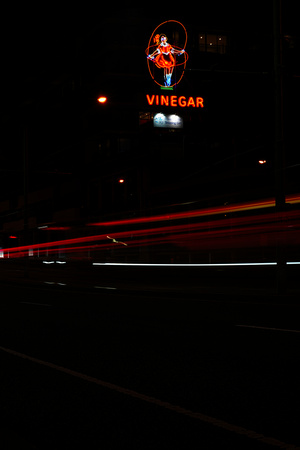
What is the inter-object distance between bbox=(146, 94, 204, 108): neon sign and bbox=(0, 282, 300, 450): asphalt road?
3103cm

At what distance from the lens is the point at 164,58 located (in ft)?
147

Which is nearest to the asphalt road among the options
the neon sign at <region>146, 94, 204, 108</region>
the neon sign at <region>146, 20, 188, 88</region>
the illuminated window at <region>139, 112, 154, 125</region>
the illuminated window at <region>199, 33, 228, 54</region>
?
the neon sign at <region>146, 94, 204, 108</region>

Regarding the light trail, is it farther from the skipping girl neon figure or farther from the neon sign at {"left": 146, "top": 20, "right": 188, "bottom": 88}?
the skipping girl neon figure

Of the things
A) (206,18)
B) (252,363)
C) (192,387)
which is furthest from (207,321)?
(206,18)

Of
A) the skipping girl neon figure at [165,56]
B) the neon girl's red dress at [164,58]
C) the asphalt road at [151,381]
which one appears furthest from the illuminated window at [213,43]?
the asphalt road at [151,381]

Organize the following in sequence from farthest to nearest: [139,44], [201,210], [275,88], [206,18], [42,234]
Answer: [42,234] < [206,18] < [139,44] < [201,210] < [275,88]

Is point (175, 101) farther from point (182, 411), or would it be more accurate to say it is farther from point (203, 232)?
point (182, 411)

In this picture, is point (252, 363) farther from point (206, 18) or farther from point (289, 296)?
point (206, 18)

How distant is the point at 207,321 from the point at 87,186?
175 feet

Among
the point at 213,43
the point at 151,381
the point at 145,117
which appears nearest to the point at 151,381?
the point at 151,381

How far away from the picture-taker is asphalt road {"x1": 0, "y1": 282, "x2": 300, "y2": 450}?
495 centimetres

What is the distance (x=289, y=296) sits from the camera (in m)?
17.5

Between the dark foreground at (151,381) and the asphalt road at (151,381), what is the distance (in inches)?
0.5

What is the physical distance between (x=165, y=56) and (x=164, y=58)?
0.45m
